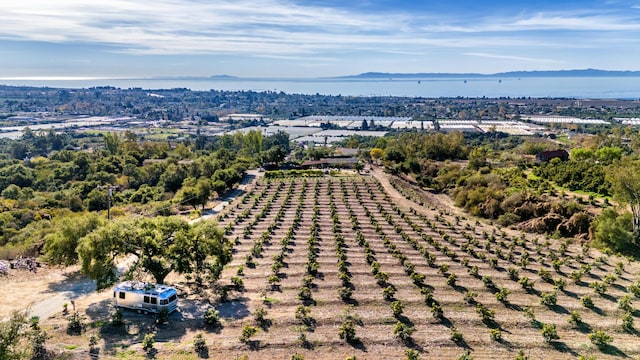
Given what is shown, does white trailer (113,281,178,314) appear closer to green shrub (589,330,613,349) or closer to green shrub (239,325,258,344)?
green shrub (239,325,258,344)

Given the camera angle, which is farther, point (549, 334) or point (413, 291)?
point (413, 291)

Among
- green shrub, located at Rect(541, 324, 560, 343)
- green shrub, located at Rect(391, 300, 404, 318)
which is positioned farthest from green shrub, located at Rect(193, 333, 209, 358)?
green shrub, located at Rect(541, 324, 560, 343)

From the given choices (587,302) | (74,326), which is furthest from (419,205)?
(74,326)

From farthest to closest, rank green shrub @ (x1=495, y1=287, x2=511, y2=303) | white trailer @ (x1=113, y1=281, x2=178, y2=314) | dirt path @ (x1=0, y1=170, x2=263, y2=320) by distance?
green shrub @ (x1=495, y1=287, x2=511, y2=303) → dirt path @ (x1=0, y1=170, x2=263, y2=320) → white trailer @ (x1=113, y1=281, x2=178, y2=314)

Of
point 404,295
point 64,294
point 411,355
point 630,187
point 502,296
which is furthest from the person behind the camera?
point 630,187

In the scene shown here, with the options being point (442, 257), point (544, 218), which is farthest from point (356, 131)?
point (442, 257)

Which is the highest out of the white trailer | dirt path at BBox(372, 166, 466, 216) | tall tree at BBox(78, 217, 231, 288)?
tall tree at BBox(78, 217, 231, 288)

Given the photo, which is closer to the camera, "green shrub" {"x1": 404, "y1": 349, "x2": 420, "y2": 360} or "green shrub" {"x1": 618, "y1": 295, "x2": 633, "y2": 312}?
"green shrub" {"x1": 404, "y1": 349, "x2": 420, "y2": 360}

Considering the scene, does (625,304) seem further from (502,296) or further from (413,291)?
(413,291)
